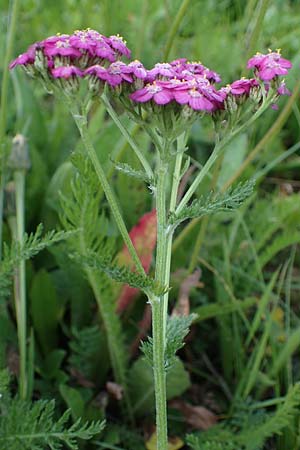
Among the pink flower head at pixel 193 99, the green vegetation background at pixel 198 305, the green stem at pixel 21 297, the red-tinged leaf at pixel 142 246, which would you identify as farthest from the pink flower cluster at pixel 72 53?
the red-tinged leaf at pixel 142 246

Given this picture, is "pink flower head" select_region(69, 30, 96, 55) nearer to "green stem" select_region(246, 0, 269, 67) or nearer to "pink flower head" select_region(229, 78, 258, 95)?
"pink flower head" select_region(229, 78, 258, 95)

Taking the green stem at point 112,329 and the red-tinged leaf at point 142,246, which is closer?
the green stem at point 112,329

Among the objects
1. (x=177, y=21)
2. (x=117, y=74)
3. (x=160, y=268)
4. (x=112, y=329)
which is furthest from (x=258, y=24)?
(x=112, y=329)

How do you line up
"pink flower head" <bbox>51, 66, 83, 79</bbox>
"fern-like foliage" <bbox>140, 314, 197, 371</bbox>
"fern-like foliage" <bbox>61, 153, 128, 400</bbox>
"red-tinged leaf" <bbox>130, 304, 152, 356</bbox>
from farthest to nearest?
"red-tinged leaf" <bbox>130, 304, 152, 356</bbox> < "fern-like foliage" <bbox>61, 153, 128, 400</bbox> < "fern-like foliage" <bbox>140, 314, 197, 371</bbox> < "pink flower head" <bbox>51, 66, 83, 79</bbox>

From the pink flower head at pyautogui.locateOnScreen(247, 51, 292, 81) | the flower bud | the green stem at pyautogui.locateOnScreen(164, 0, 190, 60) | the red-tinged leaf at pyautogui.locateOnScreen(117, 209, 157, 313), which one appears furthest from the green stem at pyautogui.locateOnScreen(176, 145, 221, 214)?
the flower bud

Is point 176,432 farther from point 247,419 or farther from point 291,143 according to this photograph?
point 291,143

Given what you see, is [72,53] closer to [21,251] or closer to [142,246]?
[21,251]

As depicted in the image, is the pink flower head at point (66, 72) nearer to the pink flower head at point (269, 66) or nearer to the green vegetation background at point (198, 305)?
the pink flower head at point (269, 66)
